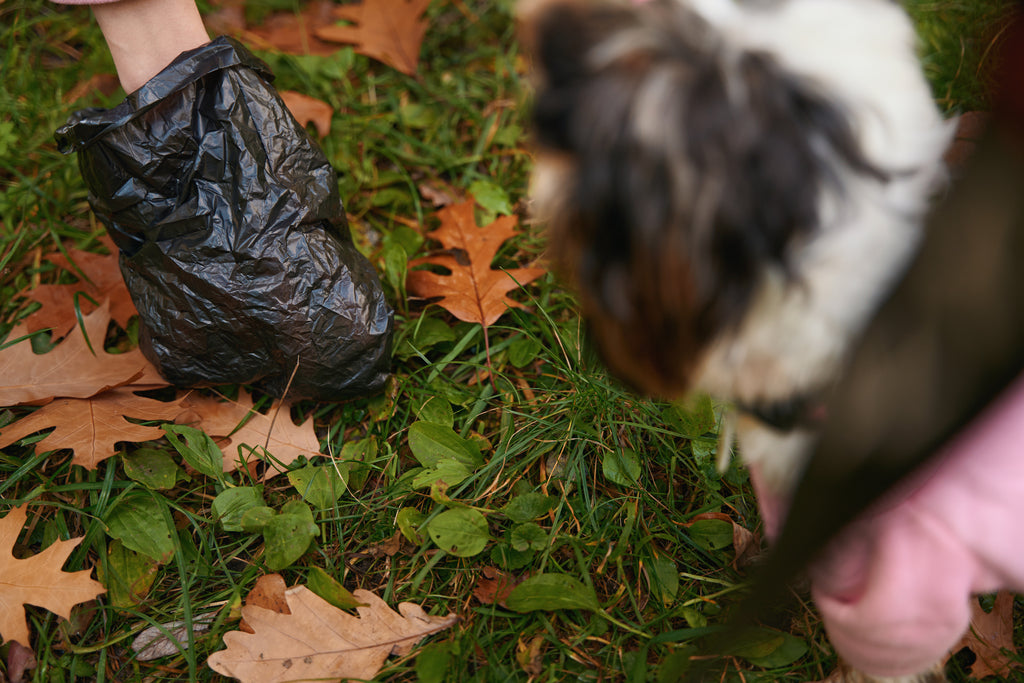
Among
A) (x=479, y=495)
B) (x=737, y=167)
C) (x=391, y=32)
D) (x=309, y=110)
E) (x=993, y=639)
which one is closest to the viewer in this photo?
(x=737, y=167)

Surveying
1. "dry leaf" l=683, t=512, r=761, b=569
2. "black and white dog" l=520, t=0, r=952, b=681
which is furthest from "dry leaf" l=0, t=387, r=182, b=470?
"dry leaf" l=683, t=512, r=761, b=569

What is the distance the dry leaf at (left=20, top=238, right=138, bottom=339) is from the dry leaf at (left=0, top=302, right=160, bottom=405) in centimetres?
15

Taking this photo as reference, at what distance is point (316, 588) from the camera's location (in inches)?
71.1

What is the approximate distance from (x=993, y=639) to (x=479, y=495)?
135 cm

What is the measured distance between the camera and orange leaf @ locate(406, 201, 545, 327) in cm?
220

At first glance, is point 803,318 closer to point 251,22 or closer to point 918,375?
point 918,375

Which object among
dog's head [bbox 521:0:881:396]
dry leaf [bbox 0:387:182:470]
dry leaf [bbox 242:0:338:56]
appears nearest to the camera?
dog's head [bbox 521:0:881:396]

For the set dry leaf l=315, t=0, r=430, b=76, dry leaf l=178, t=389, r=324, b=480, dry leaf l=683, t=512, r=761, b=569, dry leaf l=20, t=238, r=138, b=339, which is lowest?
dry leaf l=683, t=512, r=761, b=569

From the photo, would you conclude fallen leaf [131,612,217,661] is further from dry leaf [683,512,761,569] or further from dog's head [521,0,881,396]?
dog's head [521,0,881,396]

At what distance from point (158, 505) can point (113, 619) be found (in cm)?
31

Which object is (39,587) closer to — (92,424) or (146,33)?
(92,424)

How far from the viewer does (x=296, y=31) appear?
2945 mm

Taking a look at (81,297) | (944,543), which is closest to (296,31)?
(81,297)

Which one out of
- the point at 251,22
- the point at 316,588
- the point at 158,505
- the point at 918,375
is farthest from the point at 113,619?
the point at 251,22
